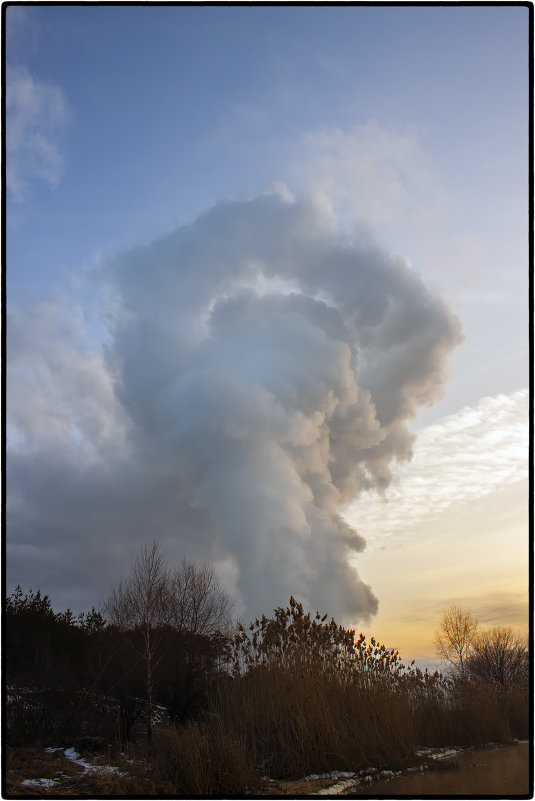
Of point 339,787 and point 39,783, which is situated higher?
point 39,783

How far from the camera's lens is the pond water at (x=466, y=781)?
10.5 meters

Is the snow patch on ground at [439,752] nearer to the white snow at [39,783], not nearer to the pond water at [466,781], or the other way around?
the pond water at [466,781]

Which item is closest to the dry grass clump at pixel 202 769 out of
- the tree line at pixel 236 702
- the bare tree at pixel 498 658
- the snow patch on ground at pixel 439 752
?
the tree line at pixel 236 702

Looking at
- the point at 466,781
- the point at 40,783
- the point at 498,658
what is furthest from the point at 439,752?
the point at 498,658

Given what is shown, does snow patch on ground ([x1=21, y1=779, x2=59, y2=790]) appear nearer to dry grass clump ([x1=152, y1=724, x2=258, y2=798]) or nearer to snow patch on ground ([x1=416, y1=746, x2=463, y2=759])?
dry grass clump ([x1=152, y1=724, x2=258, y2=798])

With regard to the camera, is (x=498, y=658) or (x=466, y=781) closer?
(x=466, y=781)

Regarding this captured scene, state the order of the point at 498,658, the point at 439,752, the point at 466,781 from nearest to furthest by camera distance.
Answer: the point at 466,781 < the point at 439,752 < the point at 498,658

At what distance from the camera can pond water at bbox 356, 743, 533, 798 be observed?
1052cm

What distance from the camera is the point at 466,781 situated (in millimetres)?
11586

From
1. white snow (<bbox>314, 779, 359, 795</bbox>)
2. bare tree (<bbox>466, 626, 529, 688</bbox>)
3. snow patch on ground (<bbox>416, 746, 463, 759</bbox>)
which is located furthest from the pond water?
bare tree (<bbox>466, 626, 529, 688</bbox>)

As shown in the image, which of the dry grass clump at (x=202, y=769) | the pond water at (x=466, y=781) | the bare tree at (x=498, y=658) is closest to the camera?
the dry grass clump at (x=202, y=769)

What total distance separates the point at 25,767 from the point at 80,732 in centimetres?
691

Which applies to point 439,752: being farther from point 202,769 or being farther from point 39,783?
point 39,783

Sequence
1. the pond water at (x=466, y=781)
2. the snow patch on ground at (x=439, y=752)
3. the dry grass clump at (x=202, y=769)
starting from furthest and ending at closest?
the snow patch on ground at (x=439, y=752) → the pond water at (x=466, y=781) → the dry grass clump at (x=202, y=769)
